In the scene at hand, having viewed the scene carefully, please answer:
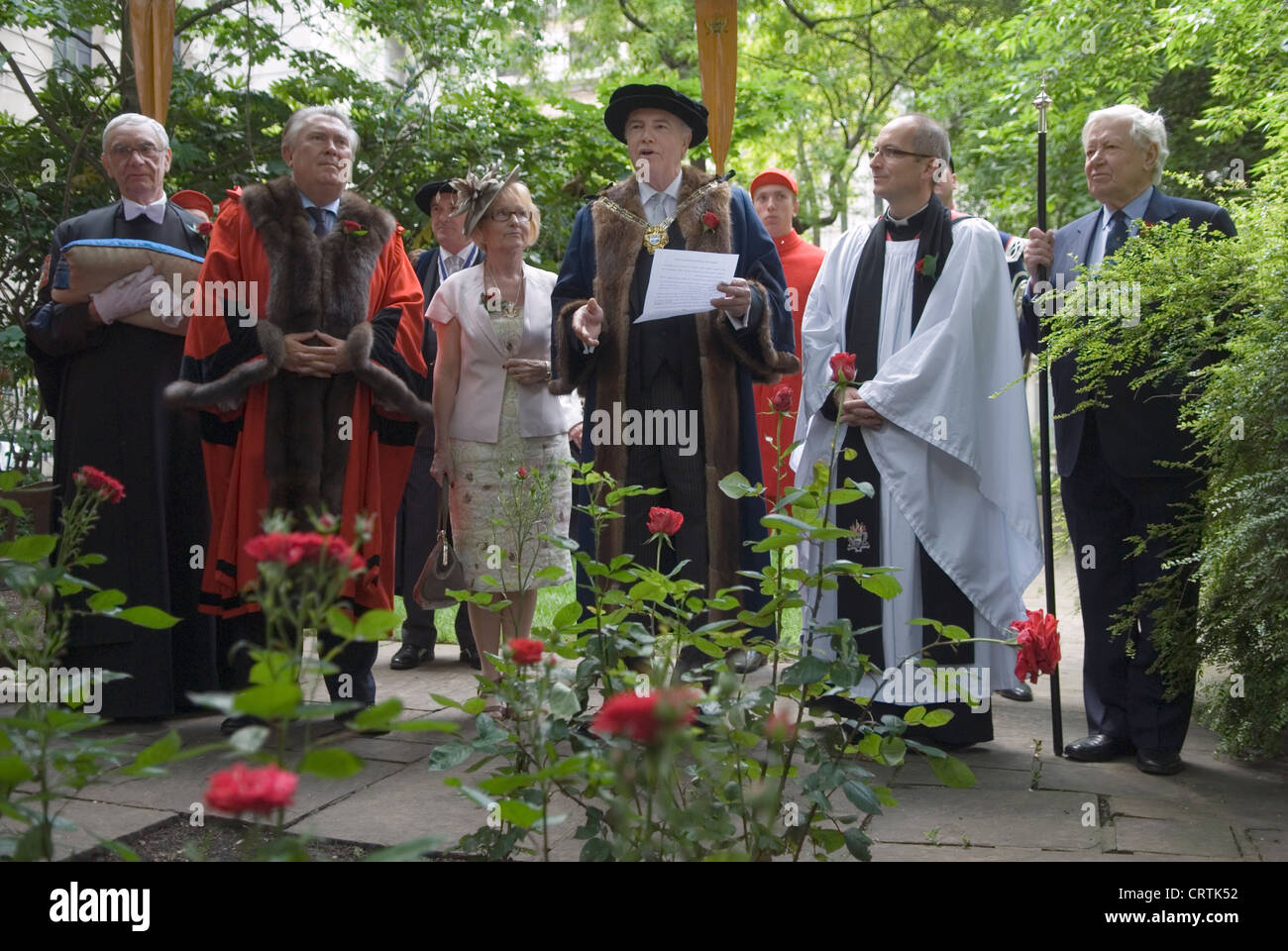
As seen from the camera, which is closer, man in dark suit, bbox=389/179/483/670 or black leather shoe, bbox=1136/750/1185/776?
black leather shoe, bbox=1136/750/1185/776

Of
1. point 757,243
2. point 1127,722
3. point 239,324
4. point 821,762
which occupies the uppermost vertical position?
point 757,243

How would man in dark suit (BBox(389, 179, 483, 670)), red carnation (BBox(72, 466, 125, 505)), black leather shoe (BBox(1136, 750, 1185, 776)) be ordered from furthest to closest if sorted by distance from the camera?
man in dark suit (BBox(389, 179, 483, 670))
black leather shoe (BBox(1136, 750, 1185, 776))
red carnation (BBox(72, 466, 125, 505))

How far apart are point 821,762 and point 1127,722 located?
2.56 m

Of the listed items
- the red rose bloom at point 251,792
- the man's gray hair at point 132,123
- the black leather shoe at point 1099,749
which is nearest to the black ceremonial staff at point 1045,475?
the black leather shoe at point 1099,749

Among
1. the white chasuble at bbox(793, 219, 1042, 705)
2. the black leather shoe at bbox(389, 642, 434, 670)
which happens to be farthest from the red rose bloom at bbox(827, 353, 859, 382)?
the black leather shoe at bbox(389, 642, 434, 670)

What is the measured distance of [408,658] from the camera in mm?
6574

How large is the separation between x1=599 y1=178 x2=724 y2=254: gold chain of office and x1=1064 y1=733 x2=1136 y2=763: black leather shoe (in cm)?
244

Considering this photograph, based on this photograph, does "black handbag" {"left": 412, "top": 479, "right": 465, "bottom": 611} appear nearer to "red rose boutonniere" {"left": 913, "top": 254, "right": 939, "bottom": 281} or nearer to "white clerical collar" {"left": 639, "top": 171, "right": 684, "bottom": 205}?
"white clerical collar" {"left": 639, "top": 171, "right": 684, "bottom": 205}

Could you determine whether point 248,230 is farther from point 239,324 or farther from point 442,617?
point 442,617

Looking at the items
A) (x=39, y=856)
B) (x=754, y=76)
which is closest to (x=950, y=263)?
(x=39, y=856)

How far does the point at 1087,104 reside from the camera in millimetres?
13797

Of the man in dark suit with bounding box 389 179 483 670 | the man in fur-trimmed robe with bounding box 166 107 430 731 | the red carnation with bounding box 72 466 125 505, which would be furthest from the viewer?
the man in dark suit with bounding box 389 179 483 670

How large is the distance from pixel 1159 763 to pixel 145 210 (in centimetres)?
442

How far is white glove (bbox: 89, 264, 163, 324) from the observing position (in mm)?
5160
